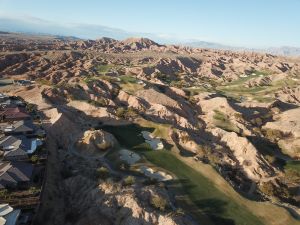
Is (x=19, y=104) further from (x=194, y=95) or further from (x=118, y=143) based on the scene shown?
(x=194, y=95)

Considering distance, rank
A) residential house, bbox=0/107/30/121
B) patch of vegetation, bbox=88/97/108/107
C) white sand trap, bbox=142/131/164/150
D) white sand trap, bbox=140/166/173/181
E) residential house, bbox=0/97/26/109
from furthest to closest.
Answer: patch of vegetation, bbox=88/97/108/107 → residential house, bbox=0/97/26/109 → white sand trap, bbox=142/131/164/150 → residential house, bbox=0/107/30/121 → white sand trap, bbox=140/166/173/181

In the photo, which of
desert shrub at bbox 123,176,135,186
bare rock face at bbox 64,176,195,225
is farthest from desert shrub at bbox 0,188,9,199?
desert shrub at bbox 123,176,135,186

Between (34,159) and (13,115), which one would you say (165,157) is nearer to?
(34,159)

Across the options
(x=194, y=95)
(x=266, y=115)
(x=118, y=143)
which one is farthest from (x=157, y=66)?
(x=118, y=143)

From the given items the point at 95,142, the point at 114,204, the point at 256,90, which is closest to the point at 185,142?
the point at 95,142

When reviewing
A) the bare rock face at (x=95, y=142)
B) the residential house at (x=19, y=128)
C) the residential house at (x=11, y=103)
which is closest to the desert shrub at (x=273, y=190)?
the bare rock face at (x=95, y=142)

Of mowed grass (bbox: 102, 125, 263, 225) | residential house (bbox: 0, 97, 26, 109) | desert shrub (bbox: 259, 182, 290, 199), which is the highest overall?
residential house (bbox: 0, 97, 26, 109)

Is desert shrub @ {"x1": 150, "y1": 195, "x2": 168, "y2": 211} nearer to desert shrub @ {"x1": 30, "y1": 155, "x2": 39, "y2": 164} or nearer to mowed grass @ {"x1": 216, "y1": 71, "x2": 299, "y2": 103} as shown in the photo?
desert shrub @ {"x1": 30, "y1": 155, "x2": 39, "y2": 164}
